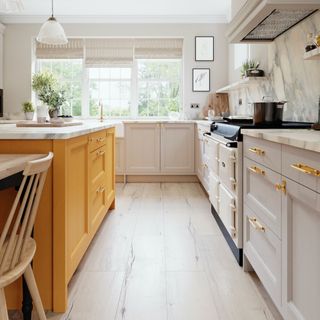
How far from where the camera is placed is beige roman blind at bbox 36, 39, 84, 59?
615 cm

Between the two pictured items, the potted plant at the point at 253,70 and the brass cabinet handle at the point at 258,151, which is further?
the potted plant at the point at 253,70

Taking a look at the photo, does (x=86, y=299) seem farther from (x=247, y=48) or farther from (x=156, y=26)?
(x=156, y=26)

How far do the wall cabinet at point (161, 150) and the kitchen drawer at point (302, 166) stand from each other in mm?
4152

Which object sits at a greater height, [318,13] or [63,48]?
[63,48]

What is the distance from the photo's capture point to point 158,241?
9.60 feet

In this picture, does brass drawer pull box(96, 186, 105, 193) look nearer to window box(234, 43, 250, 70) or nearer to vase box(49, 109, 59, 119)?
vase box(49, 109, 59, 119)

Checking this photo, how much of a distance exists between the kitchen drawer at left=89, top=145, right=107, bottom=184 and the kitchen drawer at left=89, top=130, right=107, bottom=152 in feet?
0.13

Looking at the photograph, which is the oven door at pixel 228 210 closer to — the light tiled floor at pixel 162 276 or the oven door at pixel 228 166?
the oven door at pixel 228 166

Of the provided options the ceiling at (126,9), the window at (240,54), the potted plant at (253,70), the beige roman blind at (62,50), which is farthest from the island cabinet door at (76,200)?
the beige roman blind at (62,50)

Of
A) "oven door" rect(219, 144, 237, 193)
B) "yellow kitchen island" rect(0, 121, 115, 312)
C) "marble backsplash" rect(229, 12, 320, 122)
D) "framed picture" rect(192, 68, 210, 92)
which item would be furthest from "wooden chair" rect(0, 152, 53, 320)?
"framed picture" rect(192, 68, 210, 92)

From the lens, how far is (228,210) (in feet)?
8.93

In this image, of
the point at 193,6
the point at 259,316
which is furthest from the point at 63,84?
the point at 259,316

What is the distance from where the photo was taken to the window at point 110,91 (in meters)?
6.29

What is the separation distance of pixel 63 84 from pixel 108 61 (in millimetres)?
874
